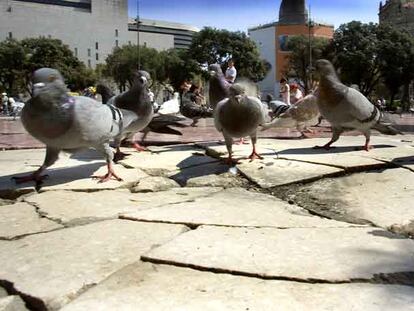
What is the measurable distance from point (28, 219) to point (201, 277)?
65.4 inches

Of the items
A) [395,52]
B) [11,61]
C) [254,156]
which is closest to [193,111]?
[254,156]

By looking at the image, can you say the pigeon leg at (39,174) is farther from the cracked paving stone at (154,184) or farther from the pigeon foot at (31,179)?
the cracked paving stone at (154,184)

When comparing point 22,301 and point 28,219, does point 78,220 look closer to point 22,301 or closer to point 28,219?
point 28,219

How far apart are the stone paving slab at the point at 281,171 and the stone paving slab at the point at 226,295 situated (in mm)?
2309

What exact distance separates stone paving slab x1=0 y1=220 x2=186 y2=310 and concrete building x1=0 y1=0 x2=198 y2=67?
286ft

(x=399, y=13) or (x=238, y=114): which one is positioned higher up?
(x=399, y=13)

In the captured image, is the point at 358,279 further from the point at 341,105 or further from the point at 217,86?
the point at 217,86

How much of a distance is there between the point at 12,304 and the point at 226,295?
920 mm

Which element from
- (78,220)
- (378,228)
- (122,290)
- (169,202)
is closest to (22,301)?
(122,290)

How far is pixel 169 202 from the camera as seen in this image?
13.1ft

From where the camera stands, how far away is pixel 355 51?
48.9 m

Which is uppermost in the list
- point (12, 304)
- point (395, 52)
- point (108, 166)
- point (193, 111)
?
point (395, 52)

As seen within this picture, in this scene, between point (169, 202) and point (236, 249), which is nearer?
point (236, 249)

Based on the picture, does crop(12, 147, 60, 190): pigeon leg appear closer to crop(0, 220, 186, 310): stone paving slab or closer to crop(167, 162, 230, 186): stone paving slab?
crop(167, 162, 230, 186): stone paving slab
